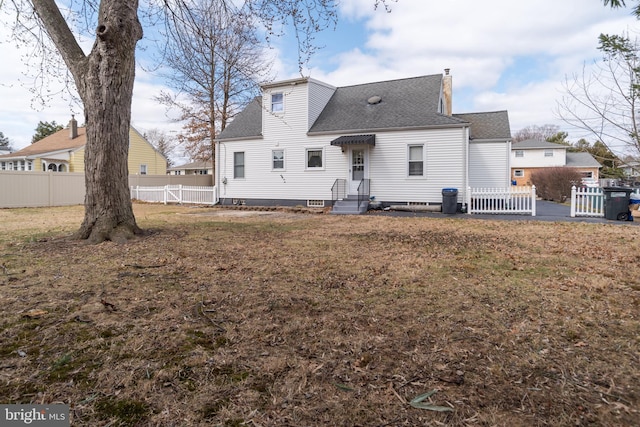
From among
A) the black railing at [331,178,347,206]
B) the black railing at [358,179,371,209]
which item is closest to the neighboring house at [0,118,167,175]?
the black railing at [331,178,347,206]

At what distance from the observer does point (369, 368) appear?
2299mm

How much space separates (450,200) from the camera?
1370 cm

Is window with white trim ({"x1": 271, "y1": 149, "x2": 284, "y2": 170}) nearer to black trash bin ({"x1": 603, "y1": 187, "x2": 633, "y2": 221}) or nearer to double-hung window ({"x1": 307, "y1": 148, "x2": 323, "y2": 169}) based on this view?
double-hung window ({"x1": 307, "y1": 148, "x2": 323, "y2": 169})

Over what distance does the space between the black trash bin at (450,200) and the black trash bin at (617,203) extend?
4526 mm

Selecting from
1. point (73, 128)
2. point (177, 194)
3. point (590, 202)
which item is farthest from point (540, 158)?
point (73, 128)

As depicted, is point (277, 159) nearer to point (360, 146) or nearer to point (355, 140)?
point (360, 146)

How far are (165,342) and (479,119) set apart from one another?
65.1 ft

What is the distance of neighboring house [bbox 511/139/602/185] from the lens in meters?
39.2

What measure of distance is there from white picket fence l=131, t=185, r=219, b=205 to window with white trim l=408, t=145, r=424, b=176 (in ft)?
34.0

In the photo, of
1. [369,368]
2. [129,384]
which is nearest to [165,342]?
[129,384]

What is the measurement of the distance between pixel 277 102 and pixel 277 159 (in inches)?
110

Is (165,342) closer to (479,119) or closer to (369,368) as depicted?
(369,368)

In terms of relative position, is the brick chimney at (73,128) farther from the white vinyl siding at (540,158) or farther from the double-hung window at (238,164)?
the white vinyl siding at (540,158)

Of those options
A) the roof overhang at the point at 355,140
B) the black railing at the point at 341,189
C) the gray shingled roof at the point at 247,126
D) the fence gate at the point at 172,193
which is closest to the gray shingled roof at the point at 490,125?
the roof overhang at the point at 355,140
